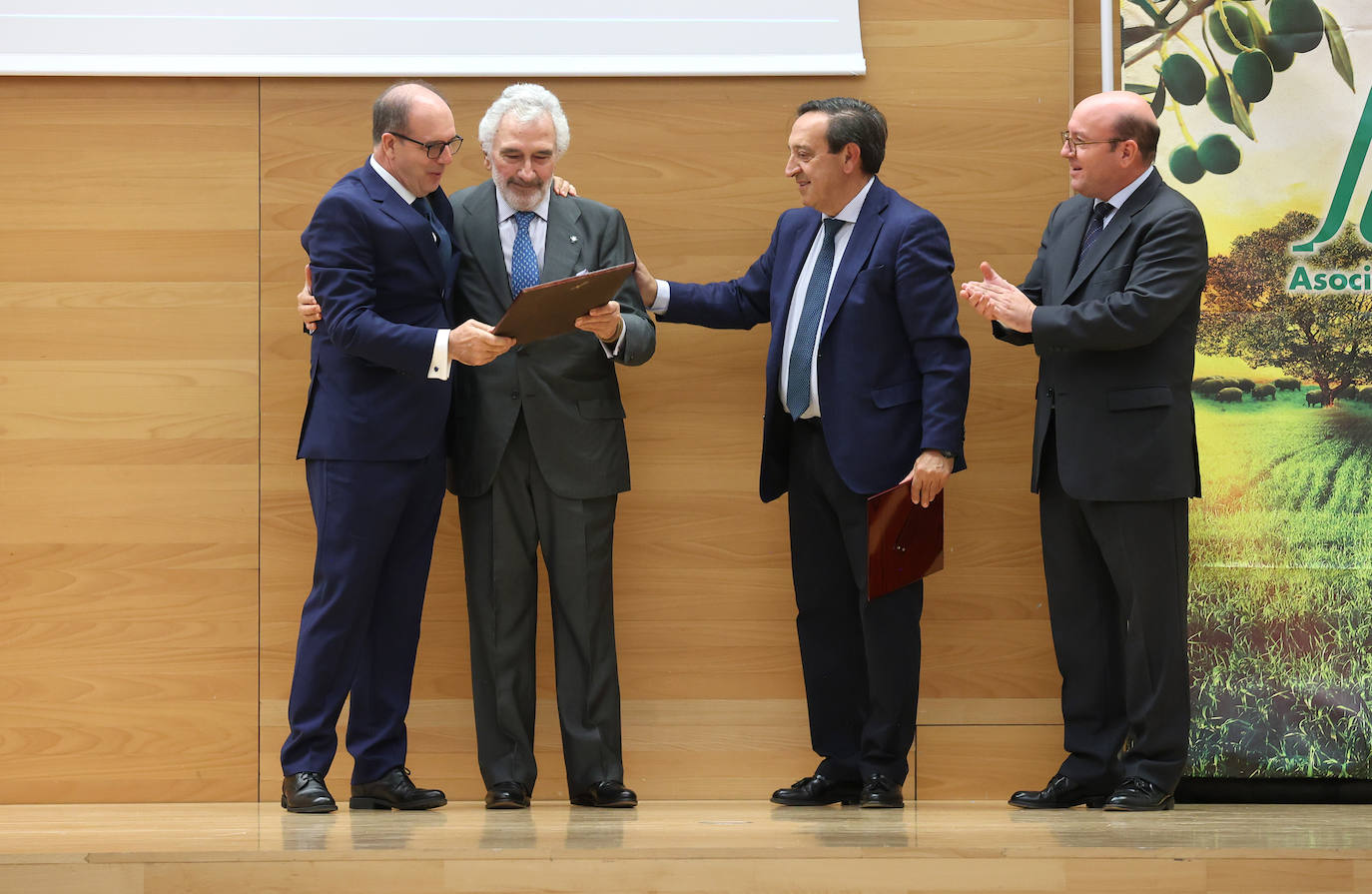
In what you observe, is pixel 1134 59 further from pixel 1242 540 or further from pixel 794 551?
pixel 794 551

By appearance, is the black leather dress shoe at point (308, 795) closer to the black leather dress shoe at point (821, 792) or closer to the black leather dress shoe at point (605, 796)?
the black leather dress shoe at point (605, 796)

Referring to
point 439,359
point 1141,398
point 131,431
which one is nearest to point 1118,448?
point 1141,398

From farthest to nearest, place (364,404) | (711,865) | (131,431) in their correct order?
(131,431) < (364,404) < (711,865)

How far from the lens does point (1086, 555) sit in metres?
3.06

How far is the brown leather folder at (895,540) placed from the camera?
2.97 meters

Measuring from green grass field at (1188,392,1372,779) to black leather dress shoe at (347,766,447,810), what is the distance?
76.3 inches

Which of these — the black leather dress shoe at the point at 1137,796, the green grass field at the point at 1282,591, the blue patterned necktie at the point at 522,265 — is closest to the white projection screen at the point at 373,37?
the blue patterned necktie at the point at 522,265

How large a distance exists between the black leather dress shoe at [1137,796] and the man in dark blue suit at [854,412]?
0.48 meters

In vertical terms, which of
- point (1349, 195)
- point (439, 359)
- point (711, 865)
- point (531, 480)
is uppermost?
point (1349, 195)

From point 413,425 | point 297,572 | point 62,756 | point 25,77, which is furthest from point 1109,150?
point 62,756

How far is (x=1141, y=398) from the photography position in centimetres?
292

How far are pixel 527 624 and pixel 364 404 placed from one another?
0.64m

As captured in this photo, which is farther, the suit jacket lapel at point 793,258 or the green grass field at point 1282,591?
the green grass field at point 1282,591

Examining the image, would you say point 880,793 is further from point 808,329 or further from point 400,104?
point 400,104
